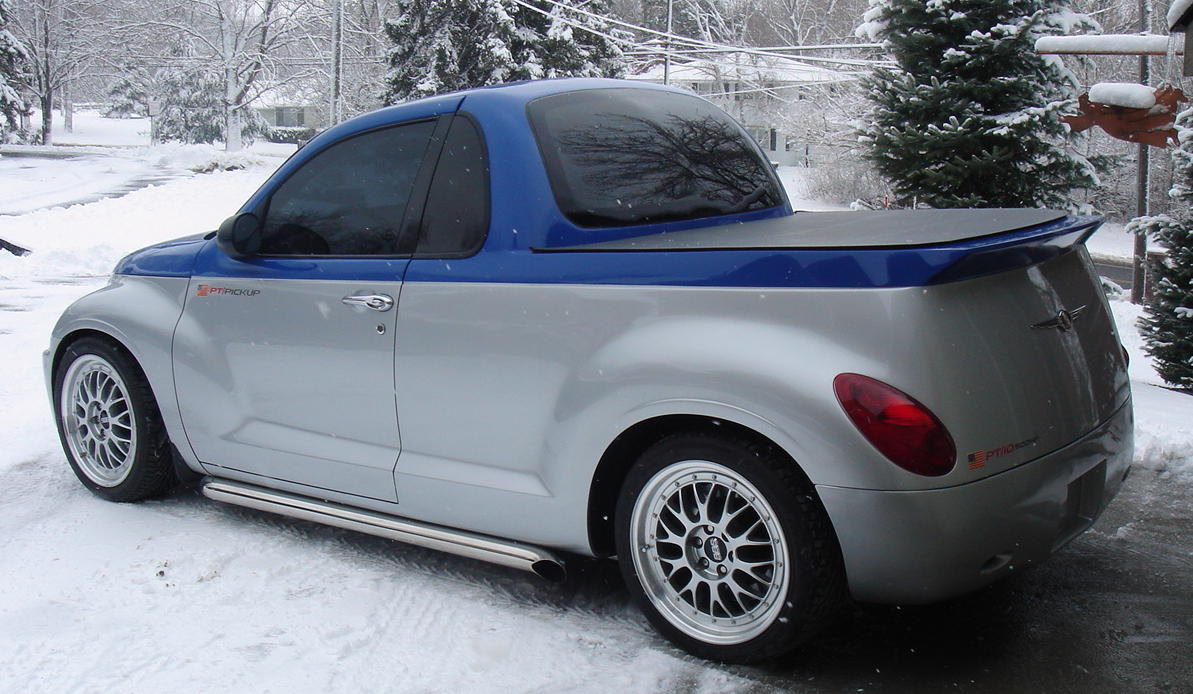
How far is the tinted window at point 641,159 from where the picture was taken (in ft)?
11.9

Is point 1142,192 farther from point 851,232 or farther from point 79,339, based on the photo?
point 79,339

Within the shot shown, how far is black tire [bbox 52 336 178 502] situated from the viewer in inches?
183

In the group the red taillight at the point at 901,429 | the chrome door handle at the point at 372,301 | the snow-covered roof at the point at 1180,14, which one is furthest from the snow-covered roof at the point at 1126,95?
the chrome door handle at the point at 372,301

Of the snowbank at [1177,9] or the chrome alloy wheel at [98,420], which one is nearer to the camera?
the snowbank at [1177,9]

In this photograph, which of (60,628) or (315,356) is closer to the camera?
(60,628)

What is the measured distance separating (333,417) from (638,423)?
1.32 metres

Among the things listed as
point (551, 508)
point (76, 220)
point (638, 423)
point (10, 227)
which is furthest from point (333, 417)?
point (76, 220)

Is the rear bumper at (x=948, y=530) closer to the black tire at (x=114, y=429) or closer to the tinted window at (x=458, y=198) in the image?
the tinted window at (x=458, y=198)

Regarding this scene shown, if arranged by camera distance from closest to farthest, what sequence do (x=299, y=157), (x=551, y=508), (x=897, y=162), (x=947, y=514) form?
1. (x=947, y=514)
2. (x=551, y=508)
3. (x=299, y=157)
4. (x=897, y=162)

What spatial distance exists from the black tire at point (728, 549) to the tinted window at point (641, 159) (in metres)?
0.92

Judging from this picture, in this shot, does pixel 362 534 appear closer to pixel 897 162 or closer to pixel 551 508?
pixel 551 508

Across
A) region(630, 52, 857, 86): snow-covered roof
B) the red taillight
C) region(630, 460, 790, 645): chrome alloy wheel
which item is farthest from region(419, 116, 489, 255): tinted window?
region(630, 52, 857, 86): snow-covered roof

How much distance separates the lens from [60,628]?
3.50 meters

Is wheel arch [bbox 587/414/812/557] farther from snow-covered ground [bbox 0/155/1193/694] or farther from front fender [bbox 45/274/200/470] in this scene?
front fender [bbox 45/274/200/470]
